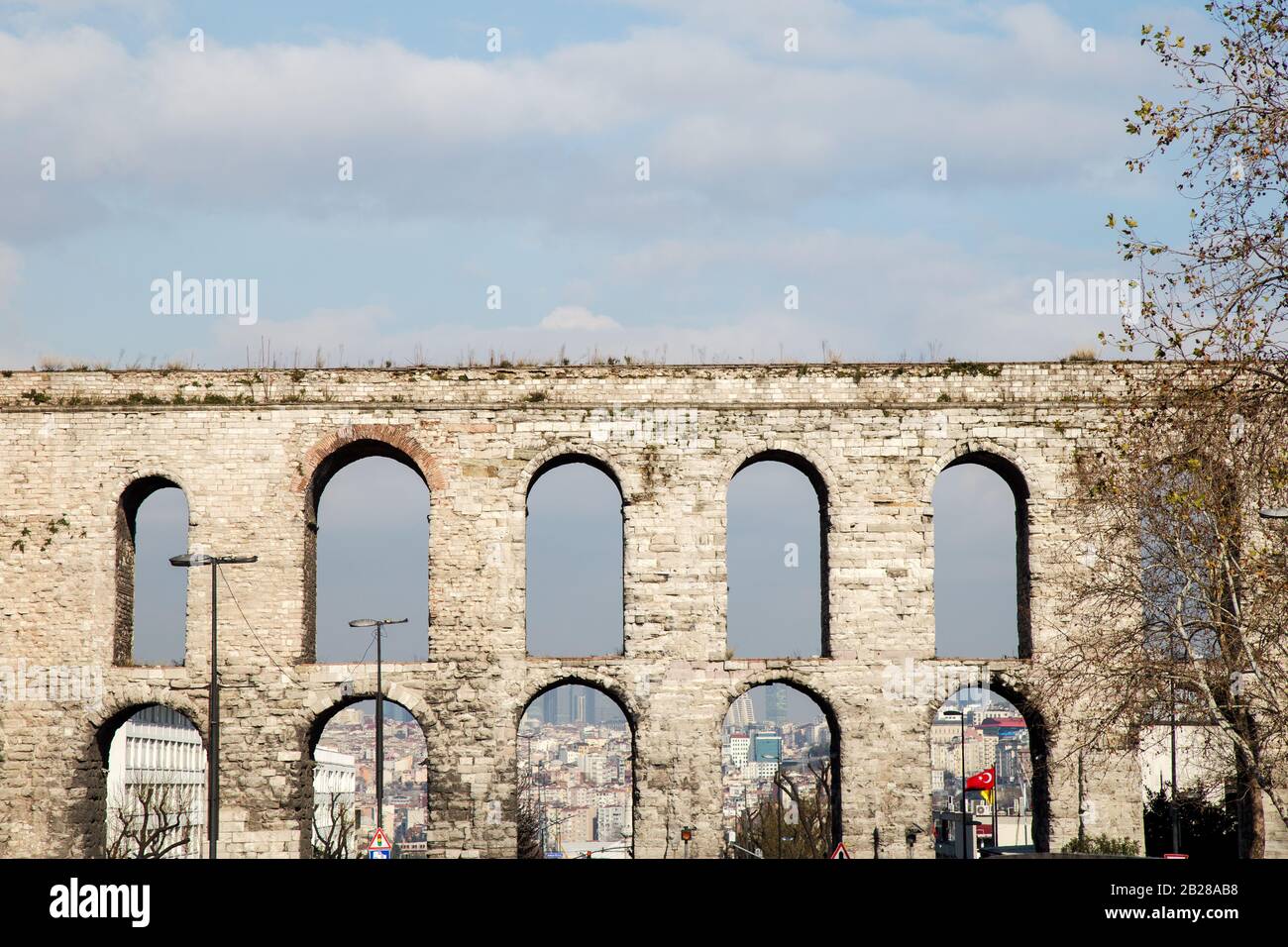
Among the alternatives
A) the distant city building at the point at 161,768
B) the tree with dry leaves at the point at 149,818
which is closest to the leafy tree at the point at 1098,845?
the tree with dry leaves at the point at 149,818

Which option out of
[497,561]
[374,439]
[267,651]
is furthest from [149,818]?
[497,561]

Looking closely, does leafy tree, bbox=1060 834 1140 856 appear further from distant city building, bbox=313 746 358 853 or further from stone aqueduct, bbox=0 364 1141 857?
distant city building, bbox=313 746 358 853

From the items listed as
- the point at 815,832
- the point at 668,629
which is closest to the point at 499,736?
the point at 668,629

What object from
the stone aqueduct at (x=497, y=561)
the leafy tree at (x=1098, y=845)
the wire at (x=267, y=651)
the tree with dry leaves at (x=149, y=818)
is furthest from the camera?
the tree with dry leaves at (x=149, y=818)

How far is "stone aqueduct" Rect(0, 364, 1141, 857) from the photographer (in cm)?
2805

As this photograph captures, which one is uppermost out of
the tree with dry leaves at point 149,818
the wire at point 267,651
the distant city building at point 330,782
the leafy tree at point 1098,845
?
the wire at point 267,651

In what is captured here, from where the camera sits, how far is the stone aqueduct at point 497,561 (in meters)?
28.0

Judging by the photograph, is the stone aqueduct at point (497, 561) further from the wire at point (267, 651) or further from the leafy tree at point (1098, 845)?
the leafy tree at point (1098, 845)

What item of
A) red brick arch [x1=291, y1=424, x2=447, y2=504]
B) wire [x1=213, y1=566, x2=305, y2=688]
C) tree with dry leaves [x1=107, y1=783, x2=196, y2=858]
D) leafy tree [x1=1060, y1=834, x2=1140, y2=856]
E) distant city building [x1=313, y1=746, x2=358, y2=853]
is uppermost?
red brick arch [x1=291, y1=424, x2=447, y2=504]

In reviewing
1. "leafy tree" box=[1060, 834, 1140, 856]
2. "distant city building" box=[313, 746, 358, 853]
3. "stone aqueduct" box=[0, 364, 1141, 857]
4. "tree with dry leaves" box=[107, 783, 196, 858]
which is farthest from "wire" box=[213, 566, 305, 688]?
"distant city building" box=[313, 746, 358, 853]

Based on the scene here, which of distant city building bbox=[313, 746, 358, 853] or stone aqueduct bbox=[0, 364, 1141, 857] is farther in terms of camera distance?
distant city building bbox=[313, 746, 358, 853]

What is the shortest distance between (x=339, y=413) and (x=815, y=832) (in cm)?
3231

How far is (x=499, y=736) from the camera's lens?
92.6 feet
